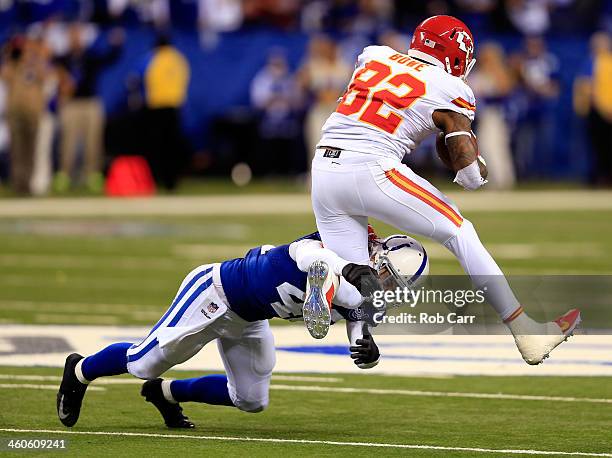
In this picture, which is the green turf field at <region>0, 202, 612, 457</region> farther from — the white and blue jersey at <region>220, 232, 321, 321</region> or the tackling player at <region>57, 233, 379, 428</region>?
the white and blue jersey at <region>220, 232, 321, 321</region>

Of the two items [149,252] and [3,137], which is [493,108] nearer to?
[3,137]

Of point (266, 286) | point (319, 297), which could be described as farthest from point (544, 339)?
point (266, 286)

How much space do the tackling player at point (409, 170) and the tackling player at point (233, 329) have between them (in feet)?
0.83

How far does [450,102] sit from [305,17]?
20805mm

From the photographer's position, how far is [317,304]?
6758 millimetres

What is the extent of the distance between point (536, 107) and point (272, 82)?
4259 mm

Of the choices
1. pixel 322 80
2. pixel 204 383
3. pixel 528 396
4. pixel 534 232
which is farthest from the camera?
pixel 322 80

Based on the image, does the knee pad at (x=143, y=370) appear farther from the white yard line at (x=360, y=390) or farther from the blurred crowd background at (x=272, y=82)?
the blurred crowd background at (x=272, y=82)

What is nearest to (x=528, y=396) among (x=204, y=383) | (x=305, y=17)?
(x=204, y=383)

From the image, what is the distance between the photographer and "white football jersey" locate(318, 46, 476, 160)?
7.13 metres

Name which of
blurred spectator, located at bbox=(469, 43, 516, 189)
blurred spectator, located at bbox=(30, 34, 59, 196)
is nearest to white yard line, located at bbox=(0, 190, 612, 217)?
blurred spectator, located at bbox=(469, 43, 516, 189)

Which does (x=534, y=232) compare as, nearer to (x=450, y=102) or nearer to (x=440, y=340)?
(x=440, y=340)

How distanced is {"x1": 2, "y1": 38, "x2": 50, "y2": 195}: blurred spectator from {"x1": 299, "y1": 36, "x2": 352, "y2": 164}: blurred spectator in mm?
4272

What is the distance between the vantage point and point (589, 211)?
70.4ft
